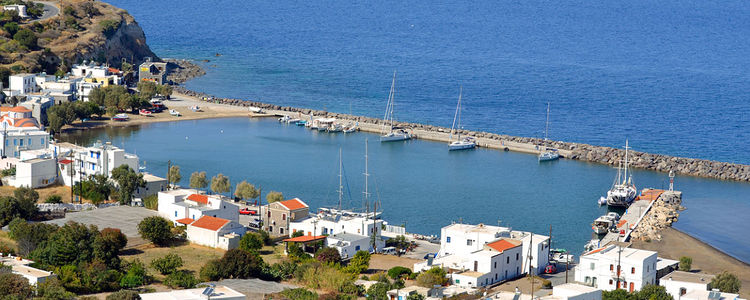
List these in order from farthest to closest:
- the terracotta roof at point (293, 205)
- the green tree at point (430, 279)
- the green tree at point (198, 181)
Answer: the green tree at point (198, 181), the terracotta roof at point (293, 205), the green tree at point (430, 279)

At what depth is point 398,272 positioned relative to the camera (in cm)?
4109

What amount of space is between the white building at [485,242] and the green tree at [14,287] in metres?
17.2

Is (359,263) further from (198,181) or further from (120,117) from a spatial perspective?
(120,117)

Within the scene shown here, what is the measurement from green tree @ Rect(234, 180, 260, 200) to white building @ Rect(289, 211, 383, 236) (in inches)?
256

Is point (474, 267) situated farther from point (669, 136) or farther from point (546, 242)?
point (669, 136)

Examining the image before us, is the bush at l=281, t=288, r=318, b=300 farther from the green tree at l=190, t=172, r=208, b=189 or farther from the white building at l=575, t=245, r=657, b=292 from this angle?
the green tree at l=190, t=172, r=208, b=189

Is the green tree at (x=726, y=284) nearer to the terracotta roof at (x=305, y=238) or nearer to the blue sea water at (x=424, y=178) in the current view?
the blue sea water at (x=424, y=178)

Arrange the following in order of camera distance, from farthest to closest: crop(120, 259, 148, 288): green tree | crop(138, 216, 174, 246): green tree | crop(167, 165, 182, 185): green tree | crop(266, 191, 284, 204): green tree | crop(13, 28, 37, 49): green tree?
crop(13, 28, 37, 49): green tree → crop(167, 165, 182, 185): green tree → crop(266, 191, 284, 204): green tree → crop(138, 216, 174, 246): green tree → crop(120, 259, 148, 288): green tree

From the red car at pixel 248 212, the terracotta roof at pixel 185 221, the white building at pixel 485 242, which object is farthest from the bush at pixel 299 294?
the red car at pixel 248 212

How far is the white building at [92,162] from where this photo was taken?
54.6m

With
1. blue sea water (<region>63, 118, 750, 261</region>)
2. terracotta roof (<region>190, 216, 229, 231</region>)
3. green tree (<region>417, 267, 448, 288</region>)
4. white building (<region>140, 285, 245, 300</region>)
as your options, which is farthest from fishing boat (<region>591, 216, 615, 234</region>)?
white building (<region>140, 285, 245, 300</region>)

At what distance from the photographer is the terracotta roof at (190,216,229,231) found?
45688 millimetres

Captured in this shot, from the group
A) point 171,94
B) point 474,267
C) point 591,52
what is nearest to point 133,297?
point 474,267

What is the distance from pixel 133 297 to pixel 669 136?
56597 millimetres
